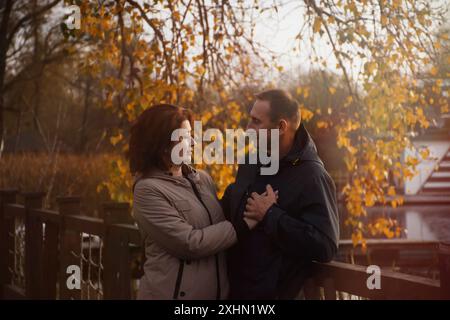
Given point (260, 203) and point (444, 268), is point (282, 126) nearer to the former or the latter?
point (260, 203)

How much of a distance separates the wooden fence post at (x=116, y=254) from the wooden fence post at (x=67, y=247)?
29.9 inches

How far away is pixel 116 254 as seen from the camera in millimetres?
3344

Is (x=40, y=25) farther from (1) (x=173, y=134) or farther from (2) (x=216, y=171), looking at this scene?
(1) (x=173, y=134)

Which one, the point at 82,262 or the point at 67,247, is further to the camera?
the point at 67,247

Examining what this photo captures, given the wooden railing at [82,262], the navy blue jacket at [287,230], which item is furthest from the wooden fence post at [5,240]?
the navy blue jacket at [287,230]

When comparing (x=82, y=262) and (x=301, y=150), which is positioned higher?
(x=301, y=150)

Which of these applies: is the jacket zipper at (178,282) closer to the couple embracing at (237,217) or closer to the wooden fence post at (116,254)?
the couple embracing at (237,217)

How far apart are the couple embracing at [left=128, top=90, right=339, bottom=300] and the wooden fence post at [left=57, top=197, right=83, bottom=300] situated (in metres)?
2.02

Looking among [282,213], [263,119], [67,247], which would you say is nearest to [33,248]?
[67,247]

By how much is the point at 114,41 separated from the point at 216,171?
68.0 inches

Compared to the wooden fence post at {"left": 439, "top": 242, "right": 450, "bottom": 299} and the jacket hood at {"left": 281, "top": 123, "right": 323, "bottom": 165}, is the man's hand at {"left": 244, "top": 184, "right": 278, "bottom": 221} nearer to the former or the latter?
the jacket hood at {"left": 281, "top": 123, "right": 323, "bottom": 165}

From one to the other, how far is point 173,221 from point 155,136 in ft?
1.12

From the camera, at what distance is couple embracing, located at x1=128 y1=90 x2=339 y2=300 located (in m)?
2.06
